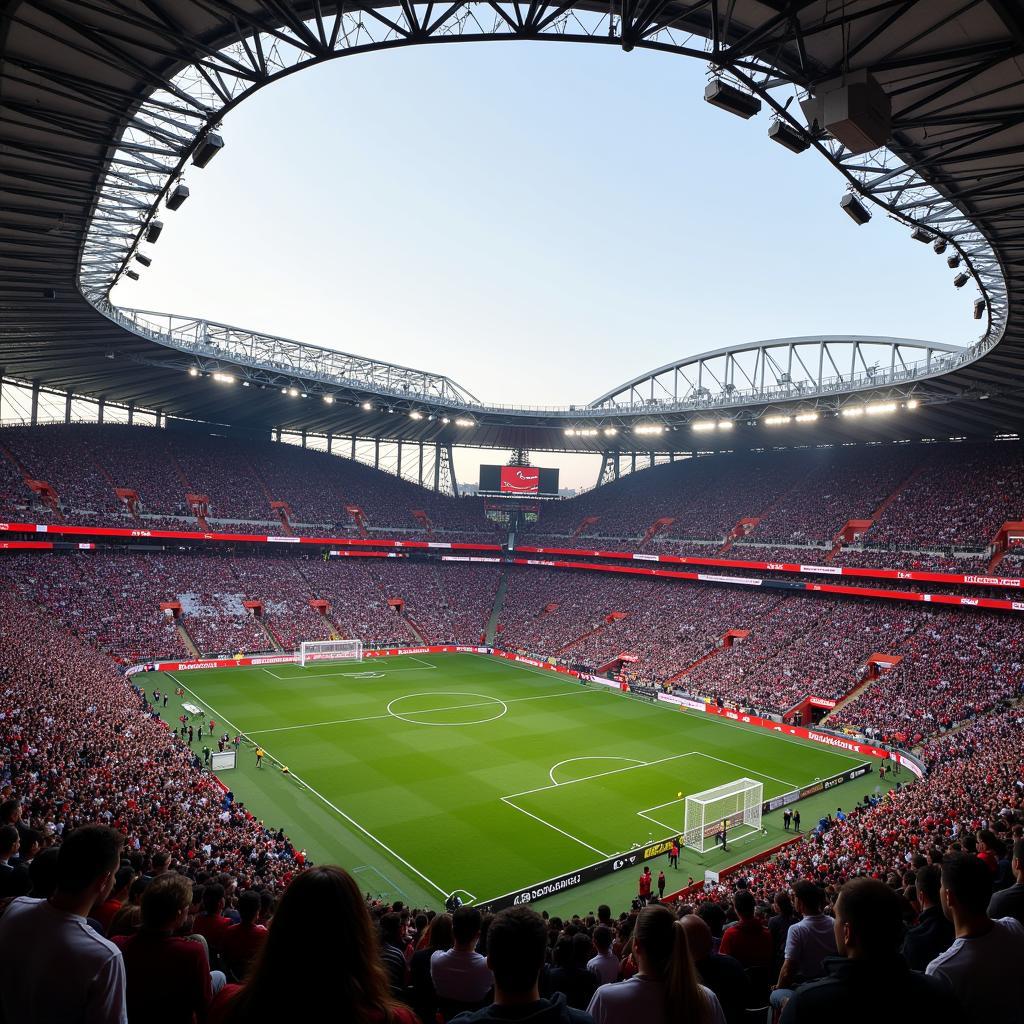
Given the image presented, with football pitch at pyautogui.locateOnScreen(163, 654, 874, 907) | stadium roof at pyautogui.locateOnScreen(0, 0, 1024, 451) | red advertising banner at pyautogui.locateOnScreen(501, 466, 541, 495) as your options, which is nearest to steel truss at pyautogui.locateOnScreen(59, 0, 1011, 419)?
stadium roof at pyautogui.locateOnScreen(0, 0, 1024, 451)

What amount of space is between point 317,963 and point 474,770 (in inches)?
1252

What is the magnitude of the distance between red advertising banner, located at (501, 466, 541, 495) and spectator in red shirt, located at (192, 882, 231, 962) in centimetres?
6797

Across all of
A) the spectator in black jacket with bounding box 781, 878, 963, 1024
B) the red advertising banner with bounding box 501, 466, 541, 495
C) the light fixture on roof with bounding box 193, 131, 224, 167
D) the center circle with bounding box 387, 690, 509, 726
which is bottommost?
the center circle with bounding box 387, 690, 509, 726

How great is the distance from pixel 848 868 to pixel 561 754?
61.3 feet

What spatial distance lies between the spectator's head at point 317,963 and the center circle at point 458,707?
38450 mm

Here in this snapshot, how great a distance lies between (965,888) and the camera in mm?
4027

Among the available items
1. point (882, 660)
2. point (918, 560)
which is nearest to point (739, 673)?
point (882, 660)

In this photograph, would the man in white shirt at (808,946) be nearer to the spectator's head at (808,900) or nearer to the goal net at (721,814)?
the spectator's head at (808,900)

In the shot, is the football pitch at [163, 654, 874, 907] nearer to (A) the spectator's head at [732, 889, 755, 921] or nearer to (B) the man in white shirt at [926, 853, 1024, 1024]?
(A) the spectator's head at [732, 889, 755, 921]

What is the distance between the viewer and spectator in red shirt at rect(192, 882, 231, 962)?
680cm

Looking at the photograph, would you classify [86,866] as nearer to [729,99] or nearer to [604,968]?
[604,968]

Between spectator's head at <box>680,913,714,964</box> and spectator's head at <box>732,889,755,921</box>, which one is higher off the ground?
spectator's head at <box>680,913,714,964</box>

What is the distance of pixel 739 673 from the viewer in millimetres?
45531

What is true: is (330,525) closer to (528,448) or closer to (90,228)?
(528,448)
